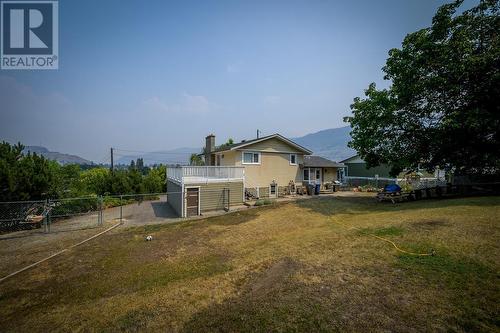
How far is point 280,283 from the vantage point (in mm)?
5914

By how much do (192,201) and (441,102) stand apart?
19.5 m

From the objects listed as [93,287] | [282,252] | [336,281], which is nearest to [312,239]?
[282,252]

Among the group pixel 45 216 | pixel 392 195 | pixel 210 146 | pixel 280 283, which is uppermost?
pixel 210 146

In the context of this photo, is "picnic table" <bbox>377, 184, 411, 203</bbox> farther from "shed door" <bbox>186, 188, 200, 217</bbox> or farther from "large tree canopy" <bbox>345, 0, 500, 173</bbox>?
"shed door" <bbox>186, 188, 200, 217</bbox>

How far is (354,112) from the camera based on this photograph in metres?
19.6

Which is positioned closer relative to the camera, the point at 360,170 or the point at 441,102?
the point at 441,102

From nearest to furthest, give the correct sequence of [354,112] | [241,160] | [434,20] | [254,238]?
[254,238], [434,20], [354,112], [241,160]

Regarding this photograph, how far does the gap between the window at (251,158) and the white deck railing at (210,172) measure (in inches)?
133

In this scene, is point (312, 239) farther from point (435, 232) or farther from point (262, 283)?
point (435, 232)

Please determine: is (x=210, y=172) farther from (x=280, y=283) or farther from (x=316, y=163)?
(x=316, y=163)

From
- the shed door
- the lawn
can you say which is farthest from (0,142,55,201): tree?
the shed door

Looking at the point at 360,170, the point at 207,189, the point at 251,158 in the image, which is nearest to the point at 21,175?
the point at 207,189

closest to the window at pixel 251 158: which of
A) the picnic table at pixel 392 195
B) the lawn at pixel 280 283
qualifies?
the picnic table at pixel 392 195

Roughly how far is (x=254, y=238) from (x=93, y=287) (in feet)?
20.0
